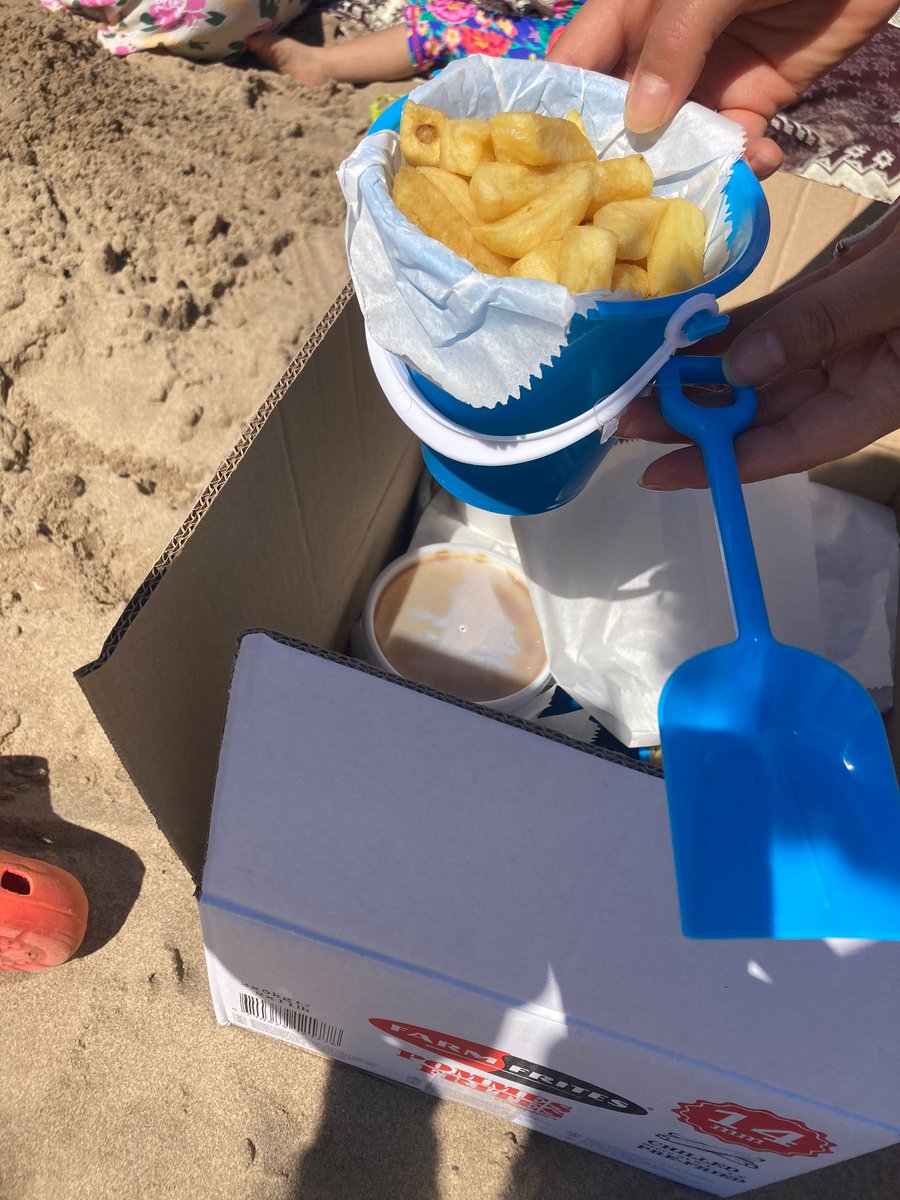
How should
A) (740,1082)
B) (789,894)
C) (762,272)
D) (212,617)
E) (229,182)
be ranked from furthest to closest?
(229,182)
(762,272)
(212,617)
(740,1082)
(789,894)

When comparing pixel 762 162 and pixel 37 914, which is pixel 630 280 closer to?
pixel 762 162

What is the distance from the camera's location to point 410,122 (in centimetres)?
66

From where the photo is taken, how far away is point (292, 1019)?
2.96 ft

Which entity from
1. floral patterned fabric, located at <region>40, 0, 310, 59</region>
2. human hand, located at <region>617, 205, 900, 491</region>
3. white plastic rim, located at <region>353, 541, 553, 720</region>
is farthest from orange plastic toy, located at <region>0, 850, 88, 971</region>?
floral patterned fabric, located at <region>40, 0, 310, 59</region>

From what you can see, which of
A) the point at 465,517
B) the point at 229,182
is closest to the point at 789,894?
the point at 465,517

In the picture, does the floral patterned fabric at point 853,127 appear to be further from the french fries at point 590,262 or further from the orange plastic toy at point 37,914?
the orange plastic toy at point 37,914

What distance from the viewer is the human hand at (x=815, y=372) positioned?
24.9 inches

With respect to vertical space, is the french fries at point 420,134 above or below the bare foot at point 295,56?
above

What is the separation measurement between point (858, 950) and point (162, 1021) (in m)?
0.79

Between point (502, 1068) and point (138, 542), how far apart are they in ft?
2.89

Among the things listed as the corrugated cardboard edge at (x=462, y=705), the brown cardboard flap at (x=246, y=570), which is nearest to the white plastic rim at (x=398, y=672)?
the brown cardboard flap at (x=246, y=570)

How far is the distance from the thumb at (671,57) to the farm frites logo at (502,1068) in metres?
0.81

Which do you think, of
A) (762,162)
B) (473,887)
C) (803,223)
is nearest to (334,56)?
(803,223)

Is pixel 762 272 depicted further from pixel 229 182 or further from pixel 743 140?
pixel 229 182
